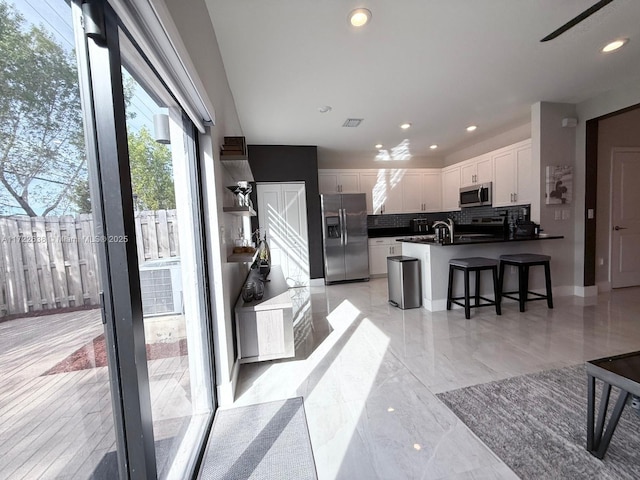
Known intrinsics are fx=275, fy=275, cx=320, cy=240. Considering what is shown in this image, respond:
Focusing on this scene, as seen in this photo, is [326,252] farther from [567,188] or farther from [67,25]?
[67,25]

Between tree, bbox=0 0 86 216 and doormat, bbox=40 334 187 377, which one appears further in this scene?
doormat, bbox=40 334 187 377

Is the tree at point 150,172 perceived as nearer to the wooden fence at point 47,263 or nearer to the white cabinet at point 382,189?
the wooden fence at point 47,263

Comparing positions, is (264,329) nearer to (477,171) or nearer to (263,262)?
(263,262)

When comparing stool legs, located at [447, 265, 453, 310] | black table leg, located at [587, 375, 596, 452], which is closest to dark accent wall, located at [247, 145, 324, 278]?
stool legs, located at [447, 265, 453, 310]

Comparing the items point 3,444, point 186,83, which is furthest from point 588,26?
point 3,444

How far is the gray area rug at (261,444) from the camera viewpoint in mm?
1402

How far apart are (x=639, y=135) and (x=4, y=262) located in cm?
671

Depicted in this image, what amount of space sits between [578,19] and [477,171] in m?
3.59

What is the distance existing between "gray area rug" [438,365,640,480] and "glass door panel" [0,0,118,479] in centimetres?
181

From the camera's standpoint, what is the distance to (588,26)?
2234 millimetres

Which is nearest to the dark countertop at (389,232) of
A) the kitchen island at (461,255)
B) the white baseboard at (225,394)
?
the kitchen island at (461,255)

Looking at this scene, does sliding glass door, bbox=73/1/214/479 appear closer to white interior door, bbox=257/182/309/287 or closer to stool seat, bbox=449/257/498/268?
stool seat, bbox=449/257/498/268

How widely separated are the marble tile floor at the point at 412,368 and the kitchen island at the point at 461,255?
263 mm

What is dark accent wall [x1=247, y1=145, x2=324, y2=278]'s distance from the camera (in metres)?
5.00
